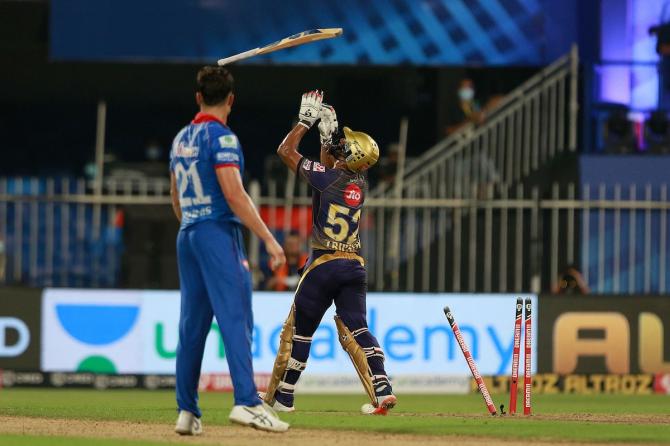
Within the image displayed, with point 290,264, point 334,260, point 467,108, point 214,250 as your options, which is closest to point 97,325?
point 290,264

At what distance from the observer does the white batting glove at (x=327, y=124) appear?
12992mm

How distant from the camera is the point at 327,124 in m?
13.0

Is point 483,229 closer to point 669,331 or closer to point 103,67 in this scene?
point 669,331

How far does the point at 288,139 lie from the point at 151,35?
1312cm

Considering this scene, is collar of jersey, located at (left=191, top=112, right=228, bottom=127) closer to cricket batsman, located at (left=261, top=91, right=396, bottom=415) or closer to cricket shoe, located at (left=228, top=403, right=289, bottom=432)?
cricket shoe, located at (left=228, top=403, right=289, bottom=432)

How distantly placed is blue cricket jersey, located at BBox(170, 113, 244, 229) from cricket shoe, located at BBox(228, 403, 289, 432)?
4.06 feet

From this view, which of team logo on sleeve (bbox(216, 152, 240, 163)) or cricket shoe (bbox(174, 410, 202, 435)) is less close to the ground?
team logo on sleeve (bbox(216, 152, 240, 163))

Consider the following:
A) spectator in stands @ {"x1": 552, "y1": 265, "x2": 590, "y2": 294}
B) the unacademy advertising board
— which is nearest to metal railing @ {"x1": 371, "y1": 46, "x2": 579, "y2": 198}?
spectator in stands @ {"x1": 552, "y1": 265, "x2": 590, "y2": 294}

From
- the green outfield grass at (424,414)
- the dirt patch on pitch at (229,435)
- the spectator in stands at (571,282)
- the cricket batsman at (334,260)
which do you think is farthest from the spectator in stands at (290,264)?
the dirt patch on pitch at (229,435)

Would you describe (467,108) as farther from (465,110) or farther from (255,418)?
(255,418)

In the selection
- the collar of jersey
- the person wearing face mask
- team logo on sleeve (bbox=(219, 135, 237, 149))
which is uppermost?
the person wearing face mask

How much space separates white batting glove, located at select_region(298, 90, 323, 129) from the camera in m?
12.8

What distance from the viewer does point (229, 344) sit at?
398 inches

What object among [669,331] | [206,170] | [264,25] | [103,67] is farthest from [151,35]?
[206,170]
